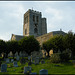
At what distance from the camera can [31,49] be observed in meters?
34.8

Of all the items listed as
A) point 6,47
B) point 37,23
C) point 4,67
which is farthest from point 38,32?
point 4,67

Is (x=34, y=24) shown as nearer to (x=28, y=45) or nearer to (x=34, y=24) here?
(x=34, y=24)

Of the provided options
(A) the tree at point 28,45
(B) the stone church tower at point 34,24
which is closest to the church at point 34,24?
(B) the stone church tower at point 34,24

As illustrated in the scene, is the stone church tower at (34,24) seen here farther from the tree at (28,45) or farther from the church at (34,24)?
the tree at (28,45)

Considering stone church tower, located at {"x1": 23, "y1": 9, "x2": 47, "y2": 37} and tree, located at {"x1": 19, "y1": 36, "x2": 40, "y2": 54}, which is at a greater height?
stone church tower, located at {"x1": 23, "y1": 9, "x2": 47, "y2": 37}

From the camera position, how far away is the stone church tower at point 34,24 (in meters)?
55.8

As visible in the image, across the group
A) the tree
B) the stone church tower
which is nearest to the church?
the stone church tower

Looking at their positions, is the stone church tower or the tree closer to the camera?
the tree

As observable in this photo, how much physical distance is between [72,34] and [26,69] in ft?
55.0

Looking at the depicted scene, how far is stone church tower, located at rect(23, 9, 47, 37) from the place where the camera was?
183 feet

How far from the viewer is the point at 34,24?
58.3 metres

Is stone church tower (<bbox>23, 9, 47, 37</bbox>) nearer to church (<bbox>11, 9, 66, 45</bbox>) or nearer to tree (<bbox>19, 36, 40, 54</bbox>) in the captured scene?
church (<bbox>11, 9, 66, 45</bbox>)

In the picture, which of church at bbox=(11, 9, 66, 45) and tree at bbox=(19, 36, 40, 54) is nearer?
tree at bbox=(19, 36, 40, 54)

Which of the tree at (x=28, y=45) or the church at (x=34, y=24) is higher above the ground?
the church at (x=34, y=24)
